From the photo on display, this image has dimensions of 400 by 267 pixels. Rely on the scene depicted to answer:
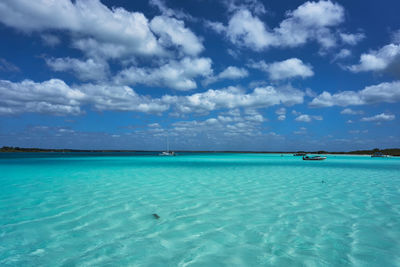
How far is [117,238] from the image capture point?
20.0 feet

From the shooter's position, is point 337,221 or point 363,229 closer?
point 363,229

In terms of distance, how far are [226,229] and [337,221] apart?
12.1 ft

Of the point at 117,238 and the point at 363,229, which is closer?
the point at 117,238

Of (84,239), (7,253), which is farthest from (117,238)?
(7,253)

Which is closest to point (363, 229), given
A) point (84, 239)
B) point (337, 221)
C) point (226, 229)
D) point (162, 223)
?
Answer: point (337, 221)

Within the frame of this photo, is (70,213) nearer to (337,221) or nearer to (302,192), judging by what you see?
(337,221)

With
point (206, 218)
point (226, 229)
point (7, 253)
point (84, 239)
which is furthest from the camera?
point (206, 218)

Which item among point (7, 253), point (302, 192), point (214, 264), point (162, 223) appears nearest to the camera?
point (214, 264)

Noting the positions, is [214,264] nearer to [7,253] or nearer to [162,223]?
[162,223]

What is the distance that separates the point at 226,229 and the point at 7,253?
5.22 m

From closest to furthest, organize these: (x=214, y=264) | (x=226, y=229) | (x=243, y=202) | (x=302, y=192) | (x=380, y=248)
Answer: (x=214, y=264)
(x=380, y=248)
(x=226, y=229)
(x=243, y=202)
(x=302, y=192)

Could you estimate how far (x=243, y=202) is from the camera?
1002 centimetres

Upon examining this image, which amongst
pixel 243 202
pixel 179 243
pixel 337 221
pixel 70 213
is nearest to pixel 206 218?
pixel 179 243

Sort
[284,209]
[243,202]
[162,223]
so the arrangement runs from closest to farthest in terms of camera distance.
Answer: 1. [162,223]
2. [284,209]
3. [243,202]
